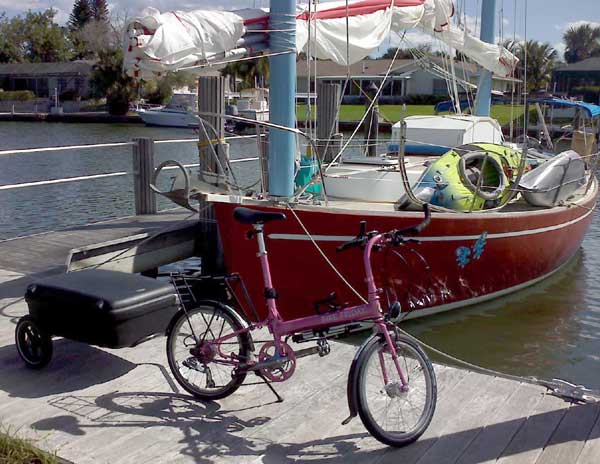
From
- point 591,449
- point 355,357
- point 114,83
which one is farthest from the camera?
point 114,83

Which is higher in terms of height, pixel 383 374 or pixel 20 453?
pixel 383 374

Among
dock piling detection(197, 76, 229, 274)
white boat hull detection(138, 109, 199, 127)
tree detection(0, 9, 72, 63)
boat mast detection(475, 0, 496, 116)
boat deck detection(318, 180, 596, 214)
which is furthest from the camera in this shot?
tree detection(0, 9, 72, 63)

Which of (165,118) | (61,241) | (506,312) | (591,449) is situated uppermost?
(165,118)

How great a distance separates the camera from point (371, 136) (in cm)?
1174

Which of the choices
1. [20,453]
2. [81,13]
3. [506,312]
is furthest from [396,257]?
[81,13]

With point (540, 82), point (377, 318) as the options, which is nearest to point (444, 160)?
point (377, 318)

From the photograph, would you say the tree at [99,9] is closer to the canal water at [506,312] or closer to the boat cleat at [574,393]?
the canal water at [506,312]

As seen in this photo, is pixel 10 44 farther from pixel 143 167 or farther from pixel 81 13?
pixel 143 167

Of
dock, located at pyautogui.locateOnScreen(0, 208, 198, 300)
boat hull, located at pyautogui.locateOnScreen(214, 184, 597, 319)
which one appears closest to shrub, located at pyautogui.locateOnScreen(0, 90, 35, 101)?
dock, located at pyautogui.locateOnScreen(0, 208, 198, 300)

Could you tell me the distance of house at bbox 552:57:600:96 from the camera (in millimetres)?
74375

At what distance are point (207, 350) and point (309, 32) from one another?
4747 millimetres

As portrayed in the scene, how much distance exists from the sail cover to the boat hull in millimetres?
1581

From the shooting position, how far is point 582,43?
123 meters

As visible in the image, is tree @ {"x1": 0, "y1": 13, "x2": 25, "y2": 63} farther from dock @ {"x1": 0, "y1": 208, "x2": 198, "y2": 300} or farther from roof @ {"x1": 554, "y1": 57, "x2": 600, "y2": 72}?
dock @ {"x1": 0, "y1": 208, "x2": 198, "y2": 300}
